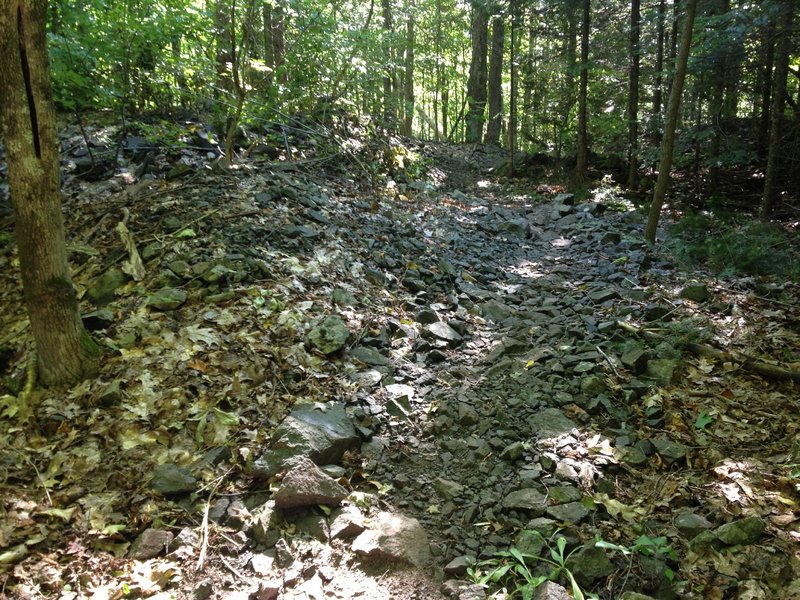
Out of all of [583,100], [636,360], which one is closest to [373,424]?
[636,360]

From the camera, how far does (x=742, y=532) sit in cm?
307

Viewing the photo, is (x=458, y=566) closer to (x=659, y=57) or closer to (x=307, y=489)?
(x=307, y=489)

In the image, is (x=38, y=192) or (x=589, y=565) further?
(x=38, y=192)

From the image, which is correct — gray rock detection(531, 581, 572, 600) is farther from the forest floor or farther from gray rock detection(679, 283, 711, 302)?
gray rock detection(679, 283, 711, 302)

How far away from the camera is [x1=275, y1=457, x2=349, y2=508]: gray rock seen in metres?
3.47

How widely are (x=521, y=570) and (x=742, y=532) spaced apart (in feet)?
4.55

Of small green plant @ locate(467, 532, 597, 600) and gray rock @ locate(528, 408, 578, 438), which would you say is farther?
gray rock @ locate(528, 408, 578, 438)

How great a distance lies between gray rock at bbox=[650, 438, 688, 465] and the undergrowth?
4.20m

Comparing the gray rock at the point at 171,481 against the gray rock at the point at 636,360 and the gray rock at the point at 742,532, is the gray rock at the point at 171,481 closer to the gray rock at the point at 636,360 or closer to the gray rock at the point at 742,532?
the gray rock at the point at 742,532

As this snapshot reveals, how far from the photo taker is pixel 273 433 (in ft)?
13.4

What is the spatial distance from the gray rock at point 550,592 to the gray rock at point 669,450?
5.22 feet

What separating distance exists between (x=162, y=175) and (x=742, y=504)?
26.7 feet

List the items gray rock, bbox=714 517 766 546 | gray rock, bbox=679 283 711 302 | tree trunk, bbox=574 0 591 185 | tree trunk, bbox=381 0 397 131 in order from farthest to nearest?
tree trunk, bbox=574 0 591 185
tree trunk, bbox=381 0 397 131
gray rock, bbox=679 283 711 302
gray rock, bbox=714 517 766 546

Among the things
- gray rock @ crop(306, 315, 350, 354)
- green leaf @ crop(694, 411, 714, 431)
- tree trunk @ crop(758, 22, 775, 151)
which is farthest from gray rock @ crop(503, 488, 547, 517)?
tree trunk @ crop(758, 22, 775, 151)
